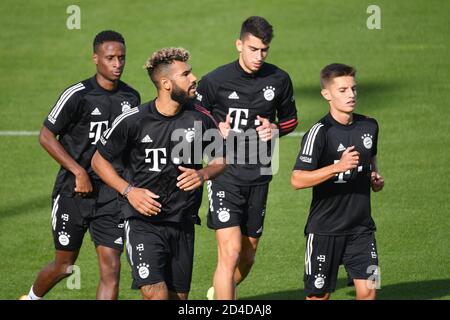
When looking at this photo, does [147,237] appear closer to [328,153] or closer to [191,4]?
[328,153]

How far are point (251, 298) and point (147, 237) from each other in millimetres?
2629

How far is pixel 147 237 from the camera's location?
9625mm

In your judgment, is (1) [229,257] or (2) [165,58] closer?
(2) [165,58]

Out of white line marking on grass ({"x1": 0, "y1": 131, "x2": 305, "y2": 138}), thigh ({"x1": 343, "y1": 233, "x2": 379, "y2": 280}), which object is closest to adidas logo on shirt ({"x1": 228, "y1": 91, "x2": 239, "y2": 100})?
thigh ({"x1": 343, "y1": 233, "x2": 379, "y2": 280})

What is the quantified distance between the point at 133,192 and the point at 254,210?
7.47 feet

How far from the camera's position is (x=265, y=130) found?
36.0 ft

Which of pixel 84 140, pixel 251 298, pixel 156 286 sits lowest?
pixel 251 298

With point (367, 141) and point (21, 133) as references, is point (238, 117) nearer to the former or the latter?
point (367, 141)

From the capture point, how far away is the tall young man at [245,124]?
11.1m

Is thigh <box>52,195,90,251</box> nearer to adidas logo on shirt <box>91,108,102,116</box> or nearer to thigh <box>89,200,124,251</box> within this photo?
thigh <box>89,200,124,251</box>

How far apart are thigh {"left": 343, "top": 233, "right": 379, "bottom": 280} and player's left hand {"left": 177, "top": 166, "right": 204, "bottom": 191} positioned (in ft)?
5.36

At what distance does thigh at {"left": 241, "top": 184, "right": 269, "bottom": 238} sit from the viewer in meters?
11.4

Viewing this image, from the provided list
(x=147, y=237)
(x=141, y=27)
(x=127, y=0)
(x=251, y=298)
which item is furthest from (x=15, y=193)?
(x=127, y=0)

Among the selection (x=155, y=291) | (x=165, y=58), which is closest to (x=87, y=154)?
(x=165, y=58)
